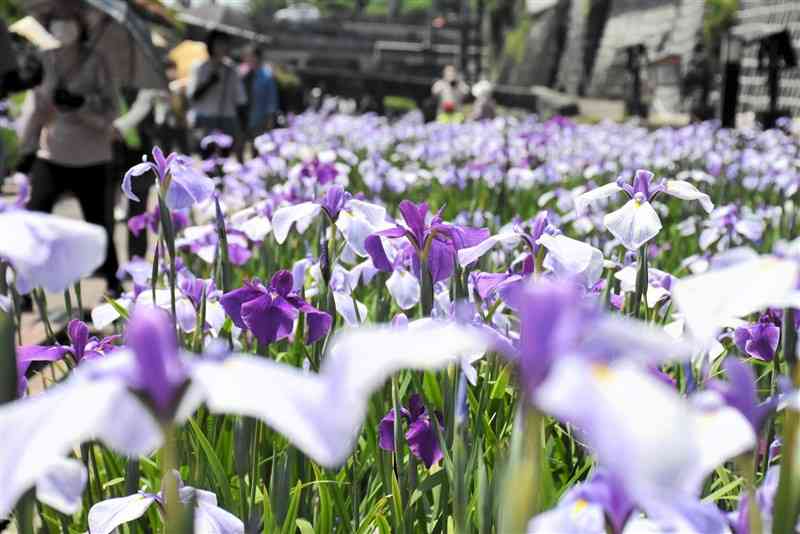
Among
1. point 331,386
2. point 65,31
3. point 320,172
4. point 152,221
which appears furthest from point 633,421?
point 65,31

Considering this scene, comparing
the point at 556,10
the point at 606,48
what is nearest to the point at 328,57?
the point at 556,10

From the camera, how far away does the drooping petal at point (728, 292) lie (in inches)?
28.7

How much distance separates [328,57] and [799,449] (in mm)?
58527

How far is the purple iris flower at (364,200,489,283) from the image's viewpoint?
1.72 meters

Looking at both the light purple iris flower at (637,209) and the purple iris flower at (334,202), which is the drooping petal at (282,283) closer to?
the purple iris flower at (334,202)

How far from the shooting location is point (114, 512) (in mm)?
1317

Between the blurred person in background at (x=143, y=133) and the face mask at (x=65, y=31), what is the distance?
51cm

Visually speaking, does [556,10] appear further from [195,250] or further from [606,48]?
[195,250]

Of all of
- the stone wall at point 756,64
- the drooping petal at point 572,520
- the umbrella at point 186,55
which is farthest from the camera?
the stone wall at point 756,64

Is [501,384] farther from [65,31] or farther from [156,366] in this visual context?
[65,31]

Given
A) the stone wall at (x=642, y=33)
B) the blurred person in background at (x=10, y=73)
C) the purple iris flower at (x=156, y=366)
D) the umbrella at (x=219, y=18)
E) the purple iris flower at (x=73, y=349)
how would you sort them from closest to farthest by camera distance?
the purple iris flower at (x=156, y=366) < the purple iris flower at (x=73, y=349) < the blurred person in background at (x=10, y=73) < the umbrella at (x=219, y=18) < the stone wall at (x=642, y=33)

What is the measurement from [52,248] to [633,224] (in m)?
1.21

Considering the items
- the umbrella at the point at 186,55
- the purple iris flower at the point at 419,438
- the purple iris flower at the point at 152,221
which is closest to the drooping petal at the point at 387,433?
the purple iris flower at the point at 419,438

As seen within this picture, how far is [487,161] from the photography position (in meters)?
6.85
